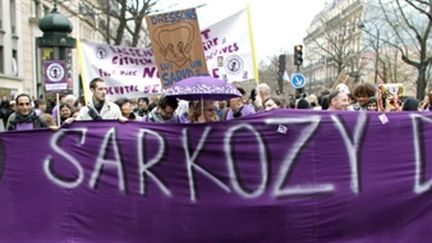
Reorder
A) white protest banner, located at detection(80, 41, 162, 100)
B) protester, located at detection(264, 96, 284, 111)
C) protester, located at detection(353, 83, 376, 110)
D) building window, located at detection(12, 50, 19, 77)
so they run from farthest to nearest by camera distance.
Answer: building window, located at detection(12, 50, 19, 77)
white protest banner, located at detection(80, 41, 162, 100)
protester, located at detection(264, 96, 284, 111)
protester, located at detection(353, 83, 376, 110)

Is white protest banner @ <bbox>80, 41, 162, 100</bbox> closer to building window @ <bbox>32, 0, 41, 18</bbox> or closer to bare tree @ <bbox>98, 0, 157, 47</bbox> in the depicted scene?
bare tree @ <bbox>98, 0, 157, 47</bbox>

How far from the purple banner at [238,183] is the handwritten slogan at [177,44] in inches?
98.7

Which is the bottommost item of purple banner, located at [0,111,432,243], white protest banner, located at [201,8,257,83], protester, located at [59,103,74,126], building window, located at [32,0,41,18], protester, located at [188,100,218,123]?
purple banner, located at [0,111,432,243]

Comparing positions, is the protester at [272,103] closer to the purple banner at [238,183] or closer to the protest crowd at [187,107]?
the protest crowd at [187,107]

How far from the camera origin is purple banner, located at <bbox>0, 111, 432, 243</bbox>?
5.72 m

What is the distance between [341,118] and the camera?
588cm

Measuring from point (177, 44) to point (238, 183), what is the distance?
2.96m

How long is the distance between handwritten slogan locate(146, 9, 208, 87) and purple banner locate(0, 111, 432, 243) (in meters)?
2.51

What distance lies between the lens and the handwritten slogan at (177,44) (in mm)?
8203

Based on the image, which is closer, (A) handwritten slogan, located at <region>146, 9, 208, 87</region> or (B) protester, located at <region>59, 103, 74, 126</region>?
(A) handwritten slogan, located at <region>146, 9, 208, 87</region>

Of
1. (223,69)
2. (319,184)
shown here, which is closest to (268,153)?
(319,184)

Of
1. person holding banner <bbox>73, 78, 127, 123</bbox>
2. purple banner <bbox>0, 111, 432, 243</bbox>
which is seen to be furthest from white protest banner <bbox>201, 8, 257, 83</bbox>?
purple banner <bbox>0, 111, 432, 243</bbox>

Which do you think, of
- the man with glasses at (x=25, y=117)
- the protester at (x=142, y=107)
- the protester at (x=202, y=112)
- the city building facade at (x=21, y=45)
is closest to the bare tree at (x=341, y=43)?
the city building facade at (x=21, y=45)

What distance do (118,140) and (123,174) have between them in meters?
0.29
